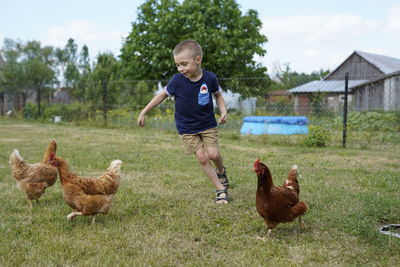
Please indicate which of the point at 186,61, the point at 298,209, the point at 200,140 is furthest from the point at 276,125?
the point at 298,209

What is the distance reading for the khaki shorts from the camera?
471 cm

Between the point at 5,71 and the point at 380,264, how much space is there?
123ft

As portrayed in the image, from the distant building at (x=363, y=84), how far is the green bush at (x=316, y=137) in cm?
1435

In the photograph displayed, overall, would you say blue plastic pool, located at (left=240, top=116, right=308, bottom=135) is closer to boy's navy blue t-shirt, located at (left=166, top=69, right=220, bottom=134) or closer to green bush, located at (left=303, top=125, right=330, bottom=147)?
green bush, located at (left=303, top=125, right=330, bottom=147)

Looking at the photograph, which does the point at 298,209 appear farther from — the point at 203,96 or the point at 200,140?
the point at 203,96

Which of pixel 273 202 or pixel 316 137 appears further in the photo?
pixel 316 137

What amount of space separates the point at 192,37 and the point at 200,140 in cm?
2201

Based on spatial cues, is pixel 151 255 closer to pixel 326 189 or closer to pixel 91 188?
pixel 91 188

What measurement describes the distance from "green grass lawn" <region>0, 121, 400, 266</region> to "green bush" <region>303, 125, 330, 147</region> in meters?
3.25

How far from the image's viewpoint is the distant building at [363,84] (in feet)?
86.0

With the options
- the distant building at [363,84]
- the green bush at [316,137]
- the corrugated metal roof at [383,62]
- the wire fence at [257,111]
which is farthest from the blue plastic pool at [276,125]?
the corrugated metal roof at [383,62]

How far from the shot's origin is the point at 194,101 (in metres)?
4.61

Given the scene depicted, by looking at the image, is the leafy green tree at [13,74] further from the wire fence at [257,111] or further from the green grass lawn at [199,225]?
the green grass lawn at [199,225]

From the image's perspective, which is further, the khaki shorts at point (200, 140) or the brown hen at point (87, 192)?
the khaki shorts at point (200, 140)
